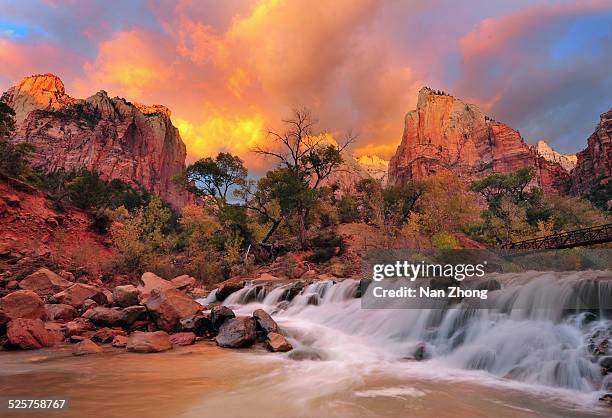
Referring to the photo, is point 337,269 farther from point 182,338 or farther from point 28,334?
point 28,334

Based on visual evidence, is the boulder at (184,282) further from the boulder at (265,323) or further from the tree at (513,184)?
the tree at (513,184)

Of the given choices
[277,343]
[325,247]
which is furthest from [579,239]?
[277,343]

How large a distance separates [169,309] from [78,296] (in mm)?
5083

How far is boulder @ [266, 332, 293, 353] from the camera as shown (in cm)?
963

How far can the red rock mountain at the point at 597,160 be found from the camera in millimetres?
94312

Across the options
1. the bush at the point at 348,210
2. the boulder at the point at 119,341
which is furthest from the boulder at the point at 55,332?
the bush at the point at 348,210

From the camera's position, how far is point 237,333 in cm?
1014

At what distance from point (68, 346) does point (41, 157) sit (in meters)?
121

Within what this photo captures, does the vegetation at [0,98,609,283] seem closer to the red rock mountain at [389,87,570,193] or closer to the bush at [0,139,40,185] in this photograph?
the bush at [0,139,40,185]

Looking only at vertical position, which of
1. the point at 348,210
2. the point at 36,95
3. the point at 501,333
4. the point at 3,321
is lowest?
the point at 3,321

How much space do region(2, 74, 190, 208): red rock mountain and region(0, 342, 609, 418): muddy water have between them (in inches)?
3854

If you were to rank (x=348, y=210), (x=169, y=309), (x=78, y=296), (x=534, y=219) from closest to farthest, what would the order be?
(x=169, y=309) → (x=78, y=296) → (x=534, y=219) → (x=348, y=210)

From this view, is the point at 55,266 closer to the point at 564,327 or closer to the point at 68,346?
the point at 68,346

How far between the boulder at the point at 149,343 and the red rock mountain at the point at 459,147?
425ft
